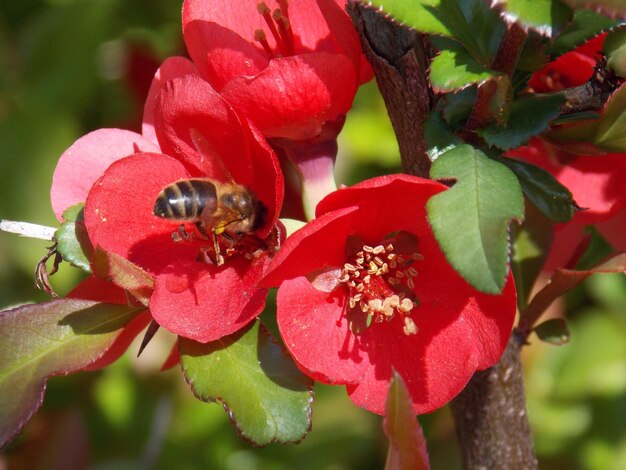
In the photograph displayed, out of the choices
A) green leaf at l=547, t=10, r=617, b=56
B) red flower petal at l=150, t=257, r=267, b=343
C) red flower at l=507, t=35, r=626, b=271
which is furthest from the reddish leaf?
red flower petal at l=150, t=257, r=267, b=343

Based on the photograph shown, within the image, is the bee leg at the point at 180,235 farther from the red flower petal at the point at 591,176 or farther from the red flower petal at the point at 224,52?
the red flower petal at the point at 591,176

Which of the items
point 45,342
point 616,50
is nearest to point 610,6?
point 616,50

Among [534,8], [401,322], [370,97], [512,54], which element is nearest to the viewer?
[534,8]

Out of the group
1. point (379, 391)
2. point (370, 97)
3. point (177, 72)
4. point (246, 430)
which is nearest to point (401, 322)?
point (379, 391)

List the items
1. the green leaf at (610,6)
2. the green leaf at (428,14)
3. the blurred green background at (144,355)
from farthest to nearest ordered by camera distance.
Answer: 1. the blurred green background at (144,355)
2. the green leaf at (428,14)
3. the green leaf at (610,6)

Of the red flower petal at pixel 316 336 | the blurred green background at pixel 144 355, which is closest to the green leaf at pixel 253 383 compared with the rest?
the red flower petal at pixel 316 336

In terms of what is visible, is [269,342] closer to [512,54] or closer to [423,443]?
[423,443]

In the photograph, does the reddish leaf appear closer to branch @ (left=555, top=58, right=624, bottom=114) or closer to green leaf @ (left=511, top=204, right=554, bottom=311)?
green leaf @ (left=511, top=204, right=554, bottom=311)
